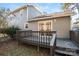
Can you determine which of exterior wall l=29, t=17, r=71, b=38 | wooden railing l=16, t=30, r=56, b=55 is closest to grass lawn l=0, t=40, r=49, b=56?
wooden railing l=16, t=30, r=56, b=55

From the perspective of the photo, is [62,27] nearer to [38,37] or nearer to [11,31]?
[38,37]

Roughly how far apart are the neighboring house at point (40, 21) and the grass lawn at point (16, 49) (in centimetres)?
29

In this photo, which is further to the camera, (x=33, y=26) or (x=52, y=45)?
(x=33, y=26)

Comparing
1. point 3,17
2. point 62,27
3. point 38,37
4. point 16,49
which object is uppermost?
point 3,17

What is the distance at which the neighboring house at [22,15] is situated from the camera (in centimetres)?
244

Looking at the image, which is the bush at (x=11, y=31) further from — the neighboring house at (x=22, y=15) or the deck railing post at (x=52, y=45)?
the deck railing post at (x=52, y=45)

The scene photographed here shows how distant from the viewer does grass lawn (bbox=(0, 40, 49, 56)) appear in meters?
2.41

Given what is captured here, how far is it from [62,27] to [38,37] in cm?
41

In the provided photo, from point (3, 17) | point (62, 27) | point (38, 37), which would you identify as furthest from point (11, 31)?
point (62, 27)

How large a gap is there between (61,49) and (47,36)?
0.96 feet

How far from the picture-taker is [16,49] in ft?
8.01

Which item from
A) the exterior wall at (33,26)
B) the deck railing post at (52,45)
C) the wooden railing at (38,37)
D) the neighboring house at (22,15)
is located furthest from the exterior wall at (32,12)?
the deck railing post at (52,45)

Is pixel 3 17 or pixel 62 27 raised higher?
pixel 3 17

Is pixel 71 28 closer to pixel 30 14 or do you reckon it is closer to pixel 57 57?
pixel 57 57
